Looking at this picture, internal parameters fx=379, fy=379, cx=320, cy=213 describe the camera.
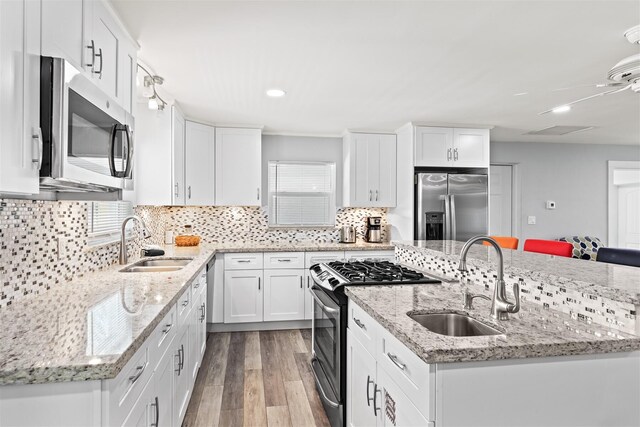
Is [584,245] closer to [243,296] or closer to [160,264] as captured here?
[243,296]

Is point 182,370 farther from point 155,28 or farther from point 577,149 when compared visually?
point 577,149

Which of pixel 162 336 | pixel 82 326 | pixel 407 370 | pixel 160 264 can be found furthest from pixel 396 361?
Answer: pixel 160 264

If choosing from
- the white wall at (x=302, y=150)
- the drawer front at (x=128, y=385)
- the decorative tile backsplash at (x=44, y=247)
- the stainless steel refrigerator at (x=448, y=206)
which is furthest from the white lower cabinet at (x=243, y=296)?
the drawer front at (x=128, y=385)

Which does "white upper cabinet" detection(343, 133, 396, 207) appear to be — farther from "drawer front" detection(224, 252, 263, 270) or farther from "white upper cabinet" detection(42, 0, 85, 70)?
"white upper cabinet" detection(42, 0, 85, 70)

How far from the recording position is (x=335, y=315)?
7.44 ft

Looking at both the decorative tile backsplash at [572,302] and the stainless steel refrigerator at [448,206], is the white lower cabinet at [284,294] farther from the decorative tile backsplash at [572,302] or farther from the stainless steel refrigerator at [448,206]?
the decorative tile backsplash at [572,302]

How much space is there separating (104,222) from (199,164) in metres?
1.63

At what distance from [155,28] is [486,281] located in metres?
2.30

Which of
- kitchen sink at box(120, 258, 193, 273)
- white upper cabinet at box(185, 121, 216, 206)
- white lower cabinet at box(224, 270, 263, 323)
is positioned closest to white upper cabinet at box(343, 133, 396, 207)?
white lower cabinet at box(224, 270, 263, 323)

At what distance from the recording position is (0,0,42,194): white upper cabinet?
1.05 metres

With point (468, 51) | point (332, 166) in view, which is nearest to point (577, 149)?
point (332, 166)

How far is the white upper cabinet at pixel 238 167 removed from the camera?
444 centimetres

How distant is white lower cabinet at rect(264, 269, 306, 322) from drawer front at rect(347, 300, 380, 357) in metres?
2.16

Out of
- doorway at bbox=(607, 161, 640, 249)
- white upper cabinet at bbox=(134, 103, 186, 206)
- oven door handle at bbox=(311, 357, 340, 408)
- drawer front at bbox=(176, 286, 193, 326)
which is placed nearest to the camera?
drawer front at bbox=(176, 286, 193, 326)
